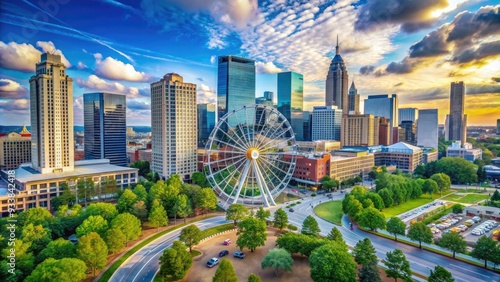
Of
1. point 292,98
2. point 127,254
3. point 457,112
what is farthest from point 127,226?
point 457,112

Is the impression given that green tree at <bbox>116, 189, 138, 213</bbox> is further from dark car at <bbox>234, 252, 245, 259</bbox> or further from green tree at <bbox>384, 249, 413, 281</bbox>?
green tree at <bbox>384, 249, 413, 281</bbox>

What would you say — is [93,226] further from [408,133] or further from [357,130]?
[408,133]

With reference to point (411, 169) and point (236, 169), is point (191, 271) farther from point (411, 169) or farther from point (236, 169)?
point (411, 169)

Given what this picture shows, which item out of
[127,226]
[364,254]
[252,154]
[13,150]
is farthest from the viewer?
[13,150]

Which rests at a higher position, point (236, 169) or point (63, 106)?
point (63, 106)

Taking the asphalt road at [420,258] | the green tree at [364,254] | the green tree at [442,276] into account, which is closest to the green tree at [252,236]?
the green tree at [364,254]

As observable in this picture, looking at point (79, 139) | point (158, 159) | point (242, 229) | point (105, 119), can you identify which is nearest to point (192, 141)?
point (158, 159)


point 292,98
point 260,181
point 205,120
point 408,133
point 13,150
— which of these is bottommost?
point 260,181
